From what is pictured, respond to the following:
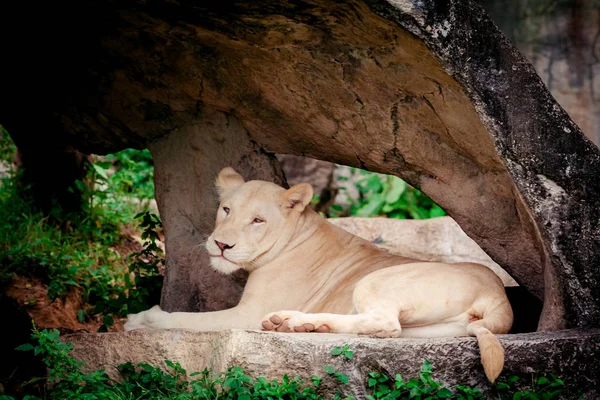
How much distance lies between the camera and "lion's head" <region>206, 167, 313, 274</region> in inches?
252

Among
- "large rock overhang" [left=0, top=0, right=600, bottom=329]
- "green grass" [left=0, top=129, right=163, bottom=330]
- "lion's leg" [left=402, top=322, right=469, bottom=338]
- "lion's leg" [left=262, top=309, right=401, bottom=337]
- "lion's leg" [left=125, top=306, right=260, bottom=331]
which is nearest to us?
"large rock overhang" [left=0, top=0, right=600, bottom=329]

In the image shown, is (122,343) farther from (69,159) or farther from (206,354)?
(69,159)

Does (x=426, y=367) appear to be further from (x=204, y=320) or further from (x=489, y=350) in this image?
(x=204, y=320)

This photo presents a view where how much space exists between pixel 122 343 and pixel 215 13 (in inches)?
84.0

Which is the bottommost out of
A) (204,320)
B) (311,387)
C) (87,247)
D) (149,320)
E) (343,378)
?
(87,247)

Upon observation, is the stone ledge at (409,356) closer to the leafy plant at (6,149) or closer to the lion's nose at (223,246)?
the lion's nose at (223,246)

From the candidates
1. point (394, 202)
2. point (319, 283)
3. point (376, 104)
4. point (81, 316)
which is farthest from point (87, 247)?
point (376, 104)

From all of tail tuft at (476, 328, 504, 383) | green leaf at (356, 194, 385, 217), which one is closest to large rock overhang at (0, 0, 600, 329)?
tail tuft at (476, 328, 504, 383)

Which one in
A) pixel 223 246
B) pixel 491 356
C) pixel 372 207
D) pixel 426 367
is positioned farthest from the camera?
pixel 372 207

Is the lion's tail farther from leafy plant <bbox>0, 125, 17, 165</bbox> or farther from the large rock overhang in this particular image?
leafy plant <bbox>0, 125, 17, 165</bbox>

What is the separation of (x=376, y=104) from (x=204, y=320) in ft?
6.16

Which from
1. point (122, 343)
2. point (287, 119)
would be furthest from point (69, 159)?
point (122, 343)

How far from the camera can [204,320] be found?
242 inches

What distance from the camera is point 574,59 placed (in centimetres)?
1165
